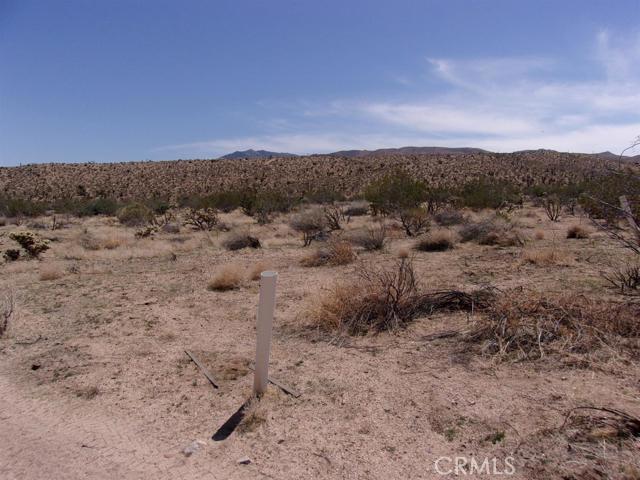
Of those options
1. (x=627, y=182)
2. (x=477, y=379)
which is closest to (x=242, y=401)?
(x=477, y=379)

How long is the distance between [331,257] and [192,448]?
29.8 ft

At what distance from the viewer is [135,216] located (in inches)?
1118

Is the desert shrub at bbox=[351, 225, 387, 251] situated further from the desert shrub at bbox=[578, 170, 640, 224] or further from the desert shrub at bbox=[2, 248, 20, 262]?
the desert shrub at bbox=[2, 248, 20, 262]

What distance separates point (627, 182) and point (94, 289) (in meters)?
10.7

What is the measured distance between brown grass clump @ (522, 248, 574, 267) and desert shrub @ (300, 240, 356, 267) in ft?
14.9

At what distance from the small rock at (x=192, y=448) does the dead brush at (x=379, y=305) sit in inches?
129

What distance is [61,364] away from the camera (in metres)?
6.66

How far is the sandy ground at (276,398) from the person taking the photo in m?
4.11

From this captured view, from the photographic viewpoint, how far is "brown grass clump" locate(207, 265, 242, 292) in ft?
→ 35.9

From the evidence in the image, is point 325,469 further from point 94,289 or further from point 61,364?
point 94,289

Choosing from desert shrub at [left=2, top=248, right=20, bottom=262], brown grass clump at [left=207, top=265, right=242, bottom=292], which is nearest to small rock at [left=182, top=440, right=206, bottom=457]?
brown grass clump at [left=207, top=265, right=242, bottom=292]

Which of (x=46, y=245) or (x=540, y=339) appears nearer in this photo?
(x=540, y=339)

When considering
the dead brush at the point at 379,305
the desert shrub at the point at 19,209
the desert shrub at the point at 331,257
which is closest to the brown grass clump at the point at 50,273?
the desert shrub at the point at 331,257

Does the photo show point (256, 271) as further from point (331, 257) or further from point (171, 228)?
point (171, 228)
